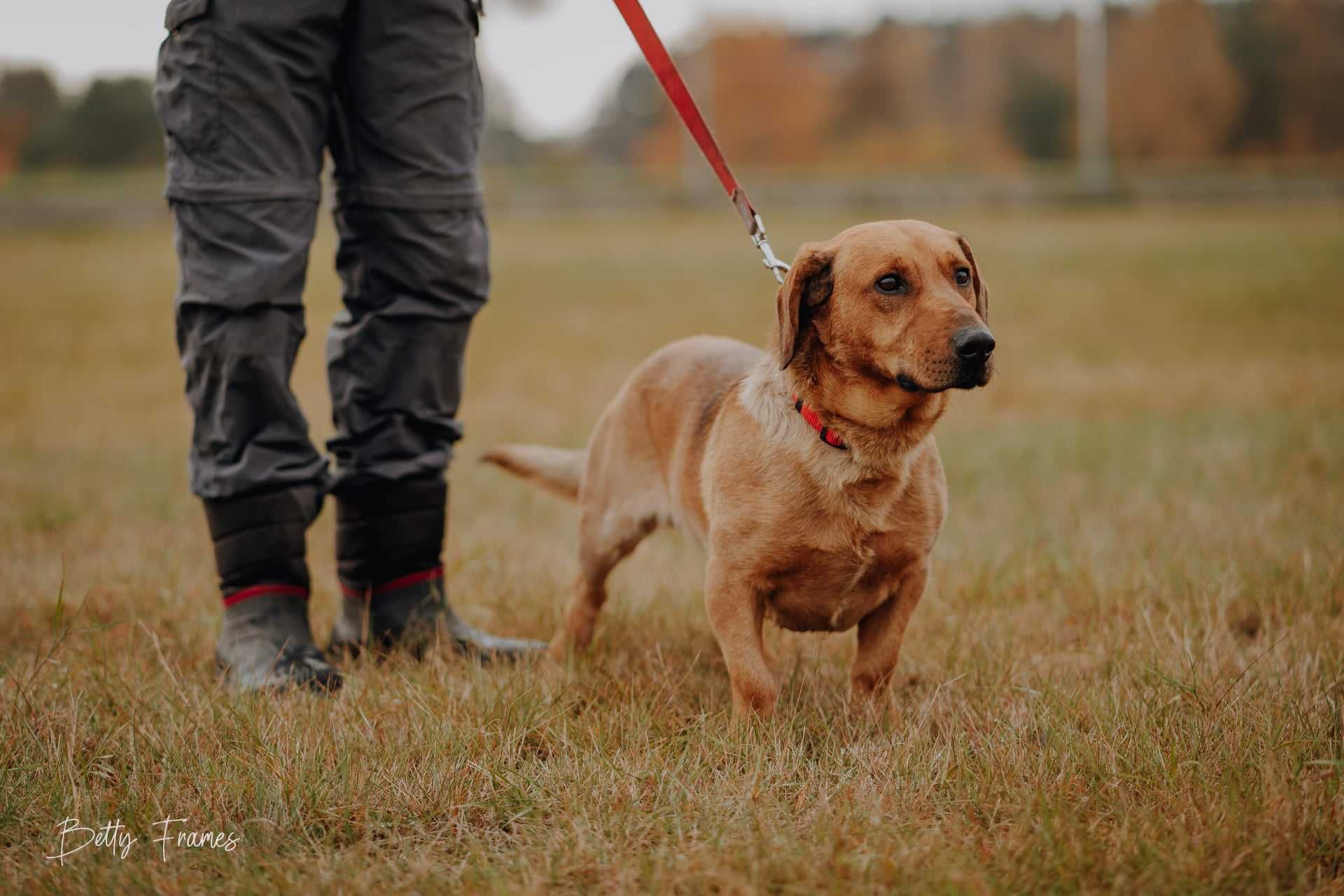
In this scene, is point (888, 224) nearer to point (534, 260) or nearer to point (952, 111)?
point (534, 260)

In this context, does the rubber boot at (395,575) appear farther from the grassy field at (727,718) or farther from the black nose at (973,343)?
the black nose at (973,343)

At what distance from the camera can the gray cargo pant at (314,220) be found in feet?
8.33

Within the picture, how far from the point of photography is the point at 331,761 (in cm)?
200

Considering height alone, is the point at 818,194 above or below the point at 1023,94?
below

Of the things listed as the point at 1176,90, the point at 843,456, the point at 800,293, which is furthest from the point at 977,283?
the point at 1176,90

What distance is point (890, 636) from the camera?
2.43 metres

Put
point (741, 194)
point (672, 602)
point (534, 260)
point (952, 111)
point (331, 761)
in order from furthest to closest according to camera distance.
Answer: point (952, 111) → point (534, 260) → point (672, 602) → point (741, 194) → point (331, 761)

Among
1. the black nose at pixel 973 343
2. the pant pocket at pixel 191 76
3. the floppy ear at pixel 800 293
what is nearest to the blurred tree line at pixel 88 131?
the pant pocket at pixel 191 76

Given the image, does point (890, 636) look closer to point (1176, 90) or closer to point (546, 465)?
point (546, 465)

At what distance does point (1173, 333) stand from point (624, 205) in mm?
19090

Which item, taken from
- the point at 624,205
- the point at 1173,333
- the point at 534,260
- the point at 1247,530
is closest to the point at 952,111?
the point at 624,205

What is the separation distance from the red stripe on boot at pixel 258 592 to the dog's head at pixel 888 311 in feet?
4.38

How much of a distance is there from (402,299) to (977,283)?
55.2 inches

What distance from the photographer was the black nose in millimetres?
2096
